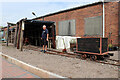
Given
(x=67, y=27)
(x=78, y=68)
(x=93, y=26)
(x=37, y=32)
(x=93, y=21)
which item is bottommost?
(x=78, y=68)

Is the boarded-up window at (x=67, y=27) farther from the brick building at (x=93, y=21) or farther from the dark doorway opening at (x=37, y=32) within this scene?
the dark doorway opening at (x=37, y=32)

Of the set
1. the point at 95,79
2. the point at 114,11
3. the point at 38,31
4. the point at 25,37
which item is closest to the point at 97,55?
the point at 95,79

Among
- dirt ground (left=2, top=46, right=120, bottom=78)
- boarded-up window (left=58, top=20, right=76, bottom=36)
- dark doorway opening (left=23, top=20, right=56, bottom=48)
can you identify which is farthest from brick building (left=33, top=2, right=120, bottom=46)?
dirt ground (left=2, top=46, right=120, bottom=78)

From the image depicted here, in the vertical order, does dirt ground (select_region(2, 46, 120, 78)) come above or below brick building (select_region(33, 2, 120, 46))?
below

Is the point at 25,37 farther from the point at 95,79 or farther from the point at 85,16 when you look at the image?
the point at 95,79

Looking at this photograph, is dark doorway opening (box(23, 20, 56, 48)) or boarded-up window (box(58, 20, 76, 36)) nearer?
dark doorway opening (box(23, 20, 56, 48))

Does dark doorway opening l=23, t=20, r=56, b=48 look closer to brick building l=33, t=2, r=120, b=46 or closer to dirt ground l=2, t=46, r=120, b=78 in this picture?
brick building l=33, t=2, r=120, b=46

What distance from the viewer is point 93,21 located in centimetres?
1372

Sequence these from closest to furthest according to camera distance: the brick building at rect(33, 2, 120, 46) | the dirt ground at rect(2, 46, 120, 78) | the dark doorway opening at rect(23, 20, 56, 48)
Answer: the dirt ground at rect(2, 46, 120, 78) → the brick building at rect(33, 2, 120, 46) → the dark doorway opening at rect(23, 20, 56, 48)

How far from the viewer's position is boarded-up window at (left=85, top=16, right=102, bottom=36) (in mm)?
12982

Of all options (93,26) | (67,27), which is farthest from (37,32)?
(93,26)

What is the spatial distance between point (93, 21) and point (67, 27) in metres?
5.18

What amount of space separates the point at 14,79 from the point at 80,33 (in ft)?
42.5

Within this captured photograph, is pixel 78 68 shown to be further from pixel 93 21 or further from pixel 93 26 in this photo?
pixel 93 21
